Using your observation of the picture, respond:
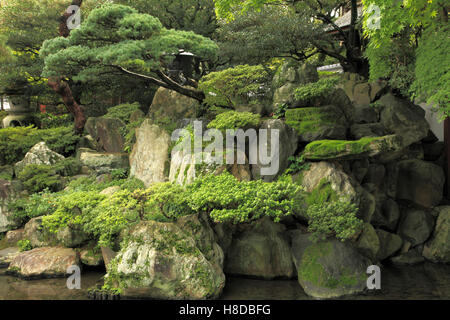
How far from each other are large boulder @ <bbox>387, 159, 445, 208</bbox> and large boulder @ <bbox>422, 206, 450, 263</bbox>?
2.24ft

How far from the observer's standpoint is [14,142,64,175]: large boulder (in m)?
15.4

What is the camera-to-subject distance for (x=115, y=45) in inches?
492

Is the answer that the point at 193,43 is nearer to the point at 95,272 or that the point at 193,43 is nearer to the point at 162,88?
the point at 162,88

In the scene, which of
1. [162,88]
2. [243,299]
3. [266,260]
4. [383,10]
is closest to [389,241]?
[266,260]

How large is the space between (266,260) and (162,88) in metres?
8.84

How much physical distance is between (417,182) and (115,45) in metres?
10.7

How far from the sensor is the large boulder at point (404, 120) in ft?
43.1

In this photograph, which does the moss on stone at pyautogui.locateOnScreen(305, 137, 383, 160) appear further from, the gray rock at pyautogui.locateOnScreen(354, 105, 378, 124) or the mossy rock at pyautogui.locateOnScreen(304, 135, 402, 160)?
the gray rock at pyautogui.locateOnScreen(354, 105, 378, 124)

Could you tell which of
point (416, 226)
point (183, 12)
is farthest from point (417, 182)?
point (183, 12)

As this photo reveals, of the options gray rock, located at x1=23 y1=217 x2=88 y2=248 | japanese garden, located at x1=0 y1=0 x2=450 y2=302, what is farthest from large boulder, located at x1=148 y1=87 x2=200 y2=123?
gray rock, located at x1=23 y1=217 x2=88 y2=248

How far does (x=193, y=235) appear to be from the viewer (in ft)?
32.7

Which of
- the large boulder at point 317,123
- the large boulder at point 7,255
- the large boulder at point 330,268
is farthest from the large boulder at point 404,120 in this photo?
the large boulder at point 7,255

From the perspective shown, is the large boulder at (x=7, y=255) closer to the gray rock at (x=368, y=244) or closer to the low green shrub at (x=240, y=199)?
the low green shrub at (x=240, y=199)

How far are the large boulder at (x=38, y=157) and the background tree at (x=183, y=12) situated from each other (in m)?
8.20
